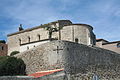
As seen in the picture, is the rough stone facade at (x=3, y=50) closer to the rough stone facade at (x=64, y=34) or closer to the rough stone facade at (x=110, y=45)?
the rough stone facade at (x=64, y=34)

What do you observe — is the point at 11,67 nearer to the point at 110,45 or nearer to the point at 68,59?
the point at 68,59

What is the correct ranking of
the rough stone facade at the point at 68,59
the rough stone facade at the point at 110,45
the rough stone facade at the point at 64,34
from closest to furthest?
the rough stone facade at the point at 68,59
the rough stone facade at the point at 64,34
the rough stone facade at the point at 110,45

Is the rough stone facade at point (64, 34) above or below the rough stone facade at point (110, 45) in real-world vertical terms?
above

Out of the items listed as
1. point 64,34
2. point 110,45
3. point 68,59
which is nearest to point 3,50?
point 64,34

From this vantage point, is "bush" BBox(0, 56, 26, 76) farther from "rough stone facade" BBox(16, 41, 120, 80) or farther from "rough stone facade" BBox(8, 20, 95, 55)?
"rough stone facade" BBox(8, 20, 95, 55)

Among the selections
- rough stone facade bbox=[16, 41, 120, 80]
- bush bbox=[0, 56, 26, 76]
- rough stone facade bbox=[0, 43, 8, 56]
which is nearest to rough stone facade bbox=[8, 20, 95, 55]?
rough stone facade bbox=[0, 43, 8, 56]

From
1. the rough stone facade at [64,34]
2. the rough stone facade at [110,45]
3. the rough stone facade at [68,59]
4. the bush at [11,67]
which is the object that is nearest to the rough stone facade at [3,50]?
the rough stone facade at [64,34]

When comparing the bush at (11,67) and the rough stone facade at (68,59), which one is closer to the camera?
the bush at (11,67)

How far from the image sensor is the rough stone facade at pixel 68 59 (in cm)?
2408

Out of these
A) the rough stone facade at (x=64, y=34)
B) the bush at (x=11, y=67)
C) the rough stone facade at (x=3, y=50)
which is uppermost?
the rough stone facade at (x=64, y=34)

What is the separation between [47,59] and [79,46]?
160 inches

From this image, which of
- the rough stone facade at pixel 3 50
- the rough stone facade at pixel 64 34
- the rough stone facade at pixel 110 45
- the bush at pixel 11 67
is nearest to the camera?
the bush at pixel 11 67

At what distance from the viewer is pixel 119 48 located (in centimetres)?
4609

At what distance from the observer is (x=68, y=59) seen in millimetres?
24203
